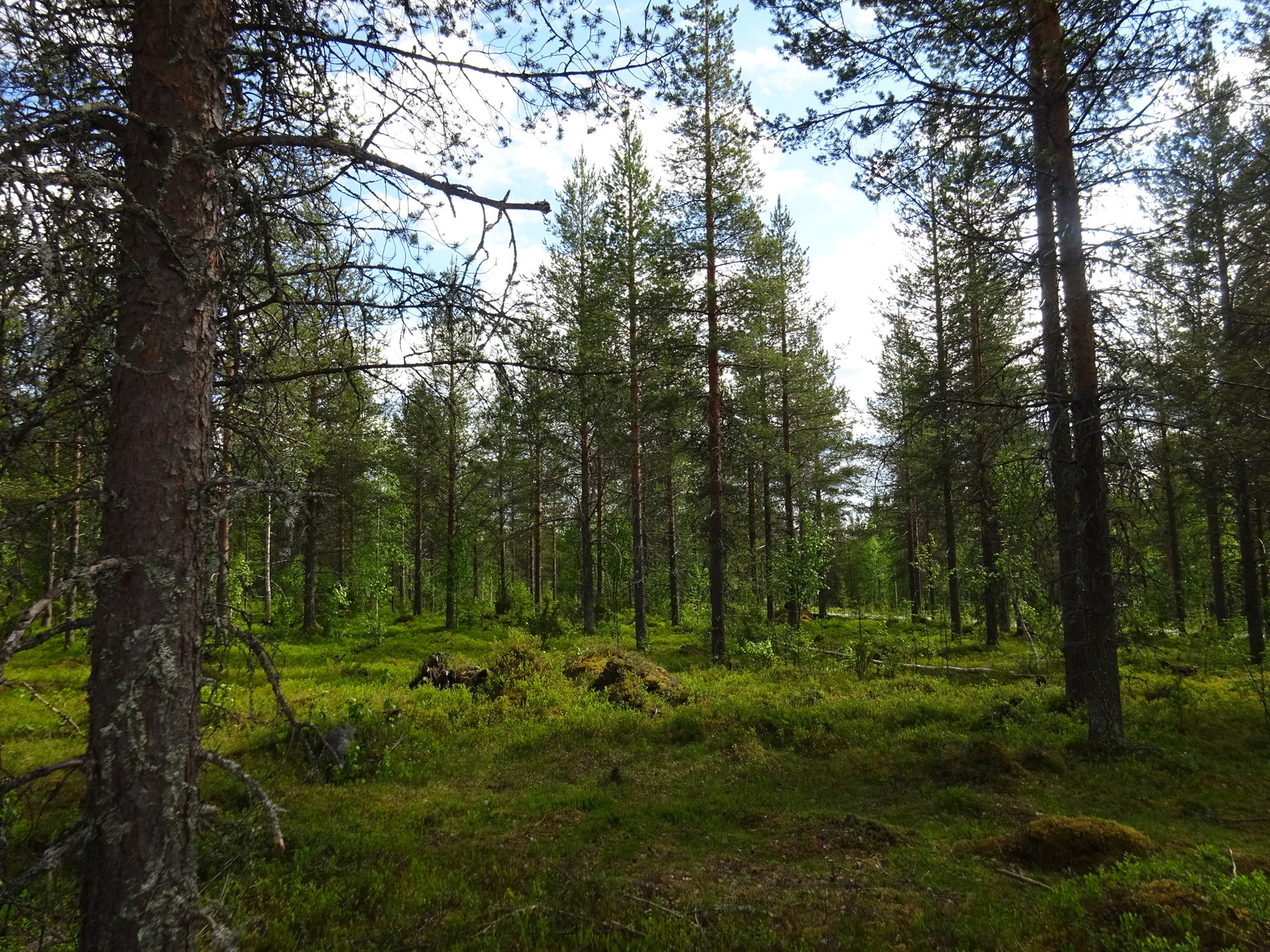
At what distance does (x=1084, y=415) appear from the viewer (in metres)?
8.31

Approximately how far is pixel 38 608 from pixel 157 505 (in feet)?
2.27

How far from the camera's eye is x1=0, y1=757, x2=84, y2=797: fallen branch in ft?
7.82

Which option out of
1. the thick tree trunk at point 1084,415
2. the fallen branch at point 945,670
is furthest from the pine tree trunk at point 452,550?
the thick tree trunk at point 1084,415

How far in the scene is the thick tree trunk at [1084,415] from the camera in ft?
27.0

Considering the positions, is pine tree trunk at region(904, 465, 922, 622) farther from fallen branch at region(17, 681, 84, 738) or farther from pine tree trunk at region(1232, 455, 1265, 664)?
fallen branch at region(17, 681, 84, 738)

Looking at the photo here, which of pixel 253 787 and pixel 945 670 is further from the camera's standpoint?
pixel 945 670

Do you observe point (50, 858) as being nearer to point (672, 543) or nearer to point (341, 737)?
point (341, 737)

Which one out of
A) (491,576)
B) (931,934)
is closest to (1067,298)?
(931,934)

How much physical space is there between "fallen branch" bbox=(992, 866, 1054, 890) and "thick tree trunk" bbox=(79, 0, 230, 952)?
20.0ft

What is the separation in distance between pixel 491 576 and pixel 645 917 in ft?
131

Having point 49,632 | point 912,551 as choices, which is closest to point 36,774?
point 49,632

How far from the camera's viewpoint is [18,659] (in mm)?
16359

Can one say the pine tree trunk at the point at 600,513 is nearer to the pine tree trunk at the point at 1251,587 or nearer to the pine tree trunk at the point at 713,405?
the pine tree trunk at the point at 713,405

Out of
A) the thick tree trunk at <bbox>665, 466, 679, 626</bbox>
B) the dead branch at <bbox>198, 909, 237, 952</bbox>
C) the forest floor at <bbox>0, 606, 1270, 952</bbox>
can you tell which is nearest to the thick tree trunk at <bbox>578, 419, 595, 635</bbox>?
the thick tree trunk at <bbox>665, 466, 679, 626</bbox>
